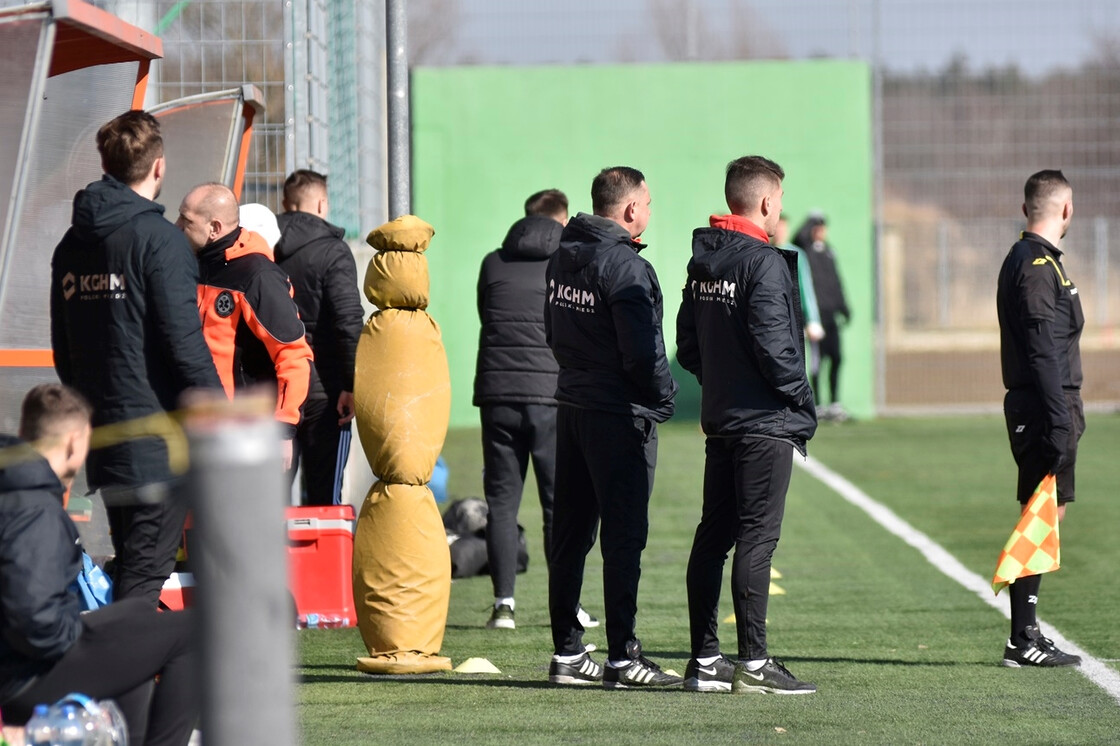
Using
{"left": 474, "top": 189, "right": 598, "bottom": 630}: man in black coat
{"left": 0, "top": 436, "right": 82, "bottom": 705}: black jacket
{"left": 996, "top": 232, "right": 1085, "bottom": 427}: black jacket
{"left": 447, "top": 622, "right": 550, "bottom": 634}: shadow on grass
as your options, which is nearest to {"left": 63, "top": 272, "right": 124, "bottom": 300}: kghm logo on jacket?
{"left": 0, "top": 436, "right": 82, "bottom": 705}: black jacket

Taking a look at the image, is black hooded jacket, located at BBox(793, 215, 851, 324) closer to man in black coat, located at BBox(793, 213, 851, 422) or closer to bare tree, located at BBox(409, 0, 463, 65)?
man in black coat, located at BBox(793, 213, 851, 422)

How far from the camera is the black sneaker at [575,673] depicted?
6.21 m

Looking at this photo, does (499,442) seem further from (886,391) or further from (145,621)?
(886,391)

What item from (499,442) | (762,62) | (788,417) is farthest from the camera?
(762,62)

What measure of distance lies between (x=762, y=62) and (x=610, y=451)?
46.0 feet

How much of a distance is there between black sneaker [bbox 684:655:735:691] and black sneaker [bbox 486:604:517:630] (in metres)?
1.53

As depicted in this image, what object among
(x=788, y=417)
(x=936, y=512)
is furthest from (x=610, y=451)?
(x=936, y=512)

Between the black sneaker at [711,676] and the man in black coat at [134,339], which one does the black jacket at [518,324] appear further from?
the man in black coat at [134,339]

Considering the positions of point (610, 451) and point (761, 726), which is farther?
point (610, 451)

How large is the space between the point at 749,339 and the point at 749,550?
2.52 feet

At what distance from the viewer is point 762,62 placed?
19.4m

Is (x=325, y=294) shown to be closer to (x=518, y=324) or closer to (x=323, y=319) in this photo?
(x=323, y=319)

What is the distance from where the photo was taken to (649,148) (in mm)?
19422

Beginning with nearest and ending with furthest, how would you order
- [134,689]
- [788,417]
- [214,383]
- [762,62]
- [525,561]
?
[134,689] → [214,383] → [788,417] → [525,561] → [762,62]
